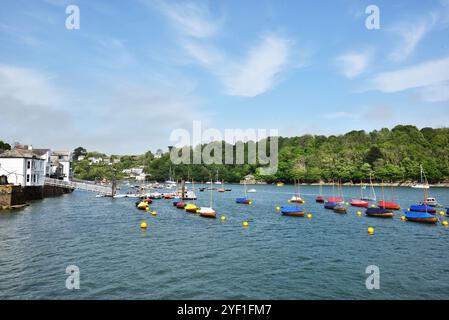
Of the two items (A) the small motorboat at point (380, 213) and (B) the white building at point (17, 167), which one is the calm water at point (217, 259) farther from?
(B) the white building at point (17, 167)

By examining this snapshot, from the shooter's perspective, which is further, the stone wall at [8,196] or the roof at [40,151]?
the roof at [40,151]

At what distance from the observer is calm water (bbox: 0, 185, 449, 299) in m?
26.7

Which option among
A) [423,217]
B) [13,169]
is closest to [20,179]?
[13,169]

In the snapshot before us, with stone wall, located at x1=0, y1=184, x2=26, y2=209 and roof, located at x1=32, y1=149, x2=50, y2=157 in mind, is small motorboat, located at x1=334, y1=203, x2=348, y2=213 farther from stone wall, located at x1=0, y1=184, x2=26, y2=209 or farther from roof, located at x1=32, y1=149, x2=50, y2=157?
roof, located at x1=32, y1=149, x2=50, y2=157

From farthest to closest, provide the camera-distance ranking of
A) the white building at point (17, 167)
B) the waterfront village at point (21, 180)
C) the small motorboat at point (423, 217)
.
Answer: the white building at point (17, 167) → the waterfront village at point (21, 180) → the small motorboat at point (423, 217)

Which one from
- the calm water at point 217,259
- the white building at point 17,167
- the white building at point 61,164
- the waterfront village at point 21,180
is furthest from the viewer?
the white building at point 61,164

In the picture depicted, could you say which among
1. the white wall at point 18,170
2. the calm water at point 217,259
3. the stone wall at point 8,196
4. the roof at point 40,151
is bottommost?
the calm water at point 217,259

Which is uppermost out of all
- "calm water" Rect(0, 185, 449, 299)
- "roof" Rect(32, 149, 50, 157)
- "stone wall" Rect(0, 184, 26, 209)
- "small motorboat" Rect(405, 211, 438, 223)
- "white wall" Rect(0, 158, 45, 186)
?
"roof" Rect(32, 149, 50, 157)

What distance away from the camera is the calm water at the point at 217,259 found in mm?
26703

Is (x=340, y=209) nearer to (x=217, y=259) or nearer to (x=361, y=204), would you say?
(x=361, y=204)

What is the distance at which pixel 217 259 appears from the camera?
3572 centimetres

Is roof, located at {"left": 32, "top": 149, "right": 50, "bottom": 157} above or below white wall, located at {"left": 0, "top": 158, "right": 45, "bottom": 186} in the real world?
above

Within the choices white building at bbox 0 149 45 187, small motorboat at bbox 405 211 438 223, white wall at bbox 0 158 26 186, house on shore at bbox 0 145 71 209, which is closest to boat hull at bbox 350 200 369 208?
small motorboat at bbox 405 211 438 223

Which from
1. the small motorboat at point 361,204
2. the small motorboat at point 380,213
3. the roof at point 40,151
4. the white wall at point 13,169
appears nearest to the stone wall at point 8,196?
the white wall at point 13,169
